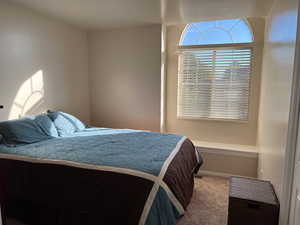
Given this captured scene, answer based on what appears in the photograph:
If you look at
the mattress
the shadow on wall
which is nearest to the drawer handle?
the mattress

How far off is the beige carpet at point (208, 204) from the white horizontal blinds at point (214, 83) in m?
1.19

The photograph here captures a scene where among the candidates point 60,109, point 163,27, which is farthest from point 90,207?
point 163,27

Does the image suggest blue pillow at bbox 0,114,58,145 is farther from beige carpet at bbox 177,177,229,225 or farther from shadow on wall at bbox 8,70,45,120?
beige carpet at bbox 177,177,229,225

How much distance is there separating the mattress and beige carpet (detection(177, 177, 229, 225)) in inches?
9.5

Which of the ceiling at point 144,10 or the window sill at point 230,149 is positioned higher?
the ceiling at point 144,10

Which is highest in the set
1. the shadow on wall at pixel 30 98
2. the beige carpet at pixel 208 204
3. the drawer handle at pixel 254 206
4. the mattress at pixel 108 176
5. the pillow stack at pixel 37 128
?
the shadow on wall at pixel 30 98

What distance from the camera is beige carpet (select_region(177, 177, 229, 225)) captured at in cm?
212

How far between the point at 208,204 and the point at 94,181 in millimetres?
1469

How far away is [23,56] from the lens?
2.65 meters

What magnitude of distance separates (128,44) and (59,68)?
1236mm

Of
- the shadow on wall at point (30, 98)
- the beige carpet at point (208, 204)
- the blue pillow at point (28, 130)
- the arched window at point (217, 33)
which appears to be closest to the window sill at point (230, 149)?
the beige carpet at point (208, 204)

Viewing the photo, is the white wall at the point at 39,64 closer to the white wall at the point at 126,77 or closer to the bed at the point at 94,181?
the white wall at the point at 126,77

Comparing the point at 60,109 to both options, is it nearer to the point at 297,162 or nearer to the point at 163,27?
the point at 163,27

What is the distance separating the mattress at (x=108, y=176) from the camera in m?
1.54
